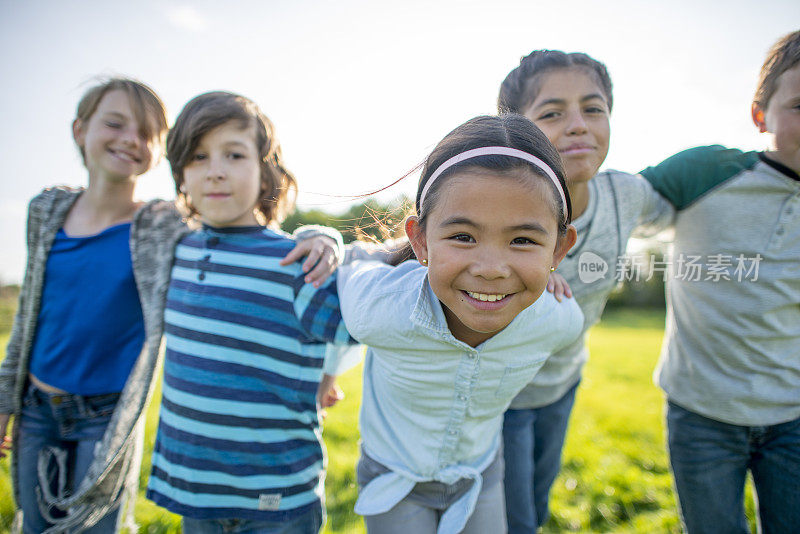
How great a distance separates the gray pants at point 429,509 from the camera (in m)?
1.80

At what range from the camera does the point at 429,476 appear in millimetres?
1814

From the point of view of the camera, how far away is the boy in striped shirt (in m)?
1.95

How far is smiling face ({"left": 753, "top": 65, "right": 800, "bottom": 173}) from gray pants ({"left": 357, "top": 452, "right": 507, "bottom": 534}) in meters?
1.90

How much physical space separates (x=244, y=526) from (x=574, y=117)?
2216 millimetres

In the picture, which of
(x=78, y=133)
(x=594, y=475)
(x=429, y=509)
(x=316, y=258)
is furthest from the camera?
(x=594, y=475)

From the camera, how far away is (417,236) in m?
1.69

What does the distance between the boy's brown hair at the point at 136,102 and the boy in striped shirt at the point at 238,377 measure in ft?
2.11

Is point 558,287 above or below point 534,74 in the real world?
below

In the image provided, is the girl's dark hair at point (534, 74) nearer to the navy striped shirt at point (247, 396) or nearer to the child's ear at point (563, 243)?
the child's ear at point (563, 243)

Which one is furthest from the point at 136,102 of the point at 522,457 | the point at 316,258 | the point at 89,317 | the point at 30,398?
the point at 522,457

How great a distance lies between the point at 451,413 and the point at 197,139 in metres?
1.60

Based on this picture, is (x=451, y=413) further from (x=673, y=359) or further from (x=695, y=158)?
(x=695, y=158)

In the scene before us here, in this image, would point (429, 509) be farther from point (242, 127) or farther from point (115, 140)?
point (115, 140)

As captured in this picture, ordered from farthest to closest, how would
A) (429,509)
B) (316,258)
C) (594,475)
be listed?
(594,475) < (316,258) < (429,509)
